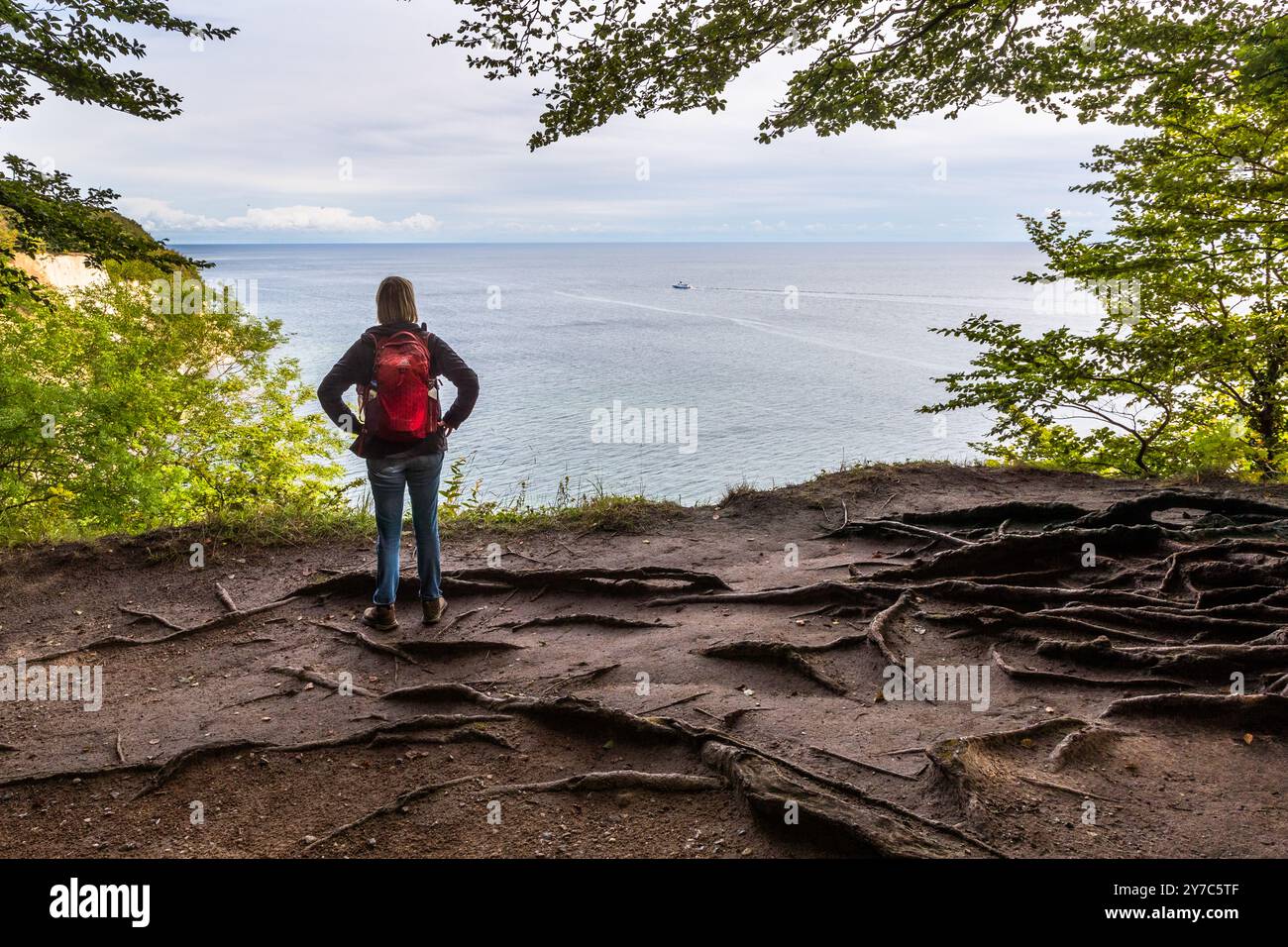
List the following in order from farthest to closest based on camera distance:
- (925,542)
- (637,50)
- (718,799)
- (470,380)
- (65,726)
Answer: (925,542) < (637,50) < (470,380) < (65,726) < (718,799)

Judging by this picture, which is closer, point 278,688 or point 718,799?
point 718,799

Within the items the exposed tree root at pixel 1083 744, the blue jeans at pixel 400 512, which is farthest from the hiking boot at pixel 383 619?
the exposed tree root at pixel 1083 744

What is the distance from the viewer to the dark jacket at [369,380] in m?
6.20

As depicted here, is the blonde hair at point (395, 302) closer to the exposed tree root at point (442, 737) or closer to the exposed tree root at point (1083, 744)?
the exposed tree root at point (442, 737)

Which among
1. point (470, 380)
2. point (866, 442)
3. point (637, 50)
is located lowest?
point (866, 442)

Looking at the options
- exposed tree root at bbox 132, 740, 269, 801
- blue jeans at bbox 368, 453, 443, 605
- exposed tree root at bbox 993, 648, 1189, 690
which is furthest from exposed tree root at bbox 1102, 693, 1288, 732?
exposed tree root at bbox 132, 740, 269, 801

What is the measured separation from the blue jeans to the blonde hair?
1.16 meters

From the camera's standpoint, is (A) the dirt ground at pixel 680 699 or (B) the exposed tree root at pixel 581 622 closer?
(A) the dirt ground at pixel 680 699

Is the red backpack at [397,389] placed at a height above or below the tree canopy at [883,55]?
below

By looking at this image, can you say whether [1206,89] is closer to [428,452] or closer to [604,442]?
[428,452]

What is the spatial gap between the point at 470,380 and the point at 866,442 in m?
54.3
